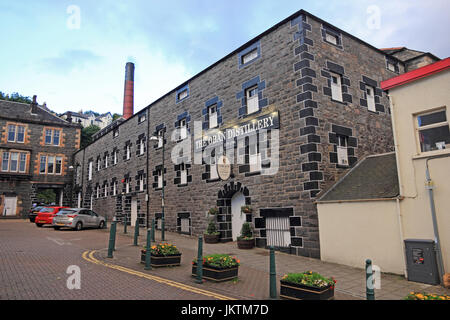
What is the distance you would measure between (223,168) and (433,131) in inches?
348

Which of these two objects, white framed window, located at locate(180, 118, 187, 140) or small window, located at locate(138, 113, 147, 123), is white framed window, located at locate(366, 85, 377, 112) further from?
small window, located at locate(138, 113, 147, 123)

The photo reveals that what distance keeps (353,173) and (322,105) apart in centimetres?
315

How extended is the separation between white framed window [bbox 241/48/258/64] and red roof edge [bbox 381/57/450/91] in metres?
7.43

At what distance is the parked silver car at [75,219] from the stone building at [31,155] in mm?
18637

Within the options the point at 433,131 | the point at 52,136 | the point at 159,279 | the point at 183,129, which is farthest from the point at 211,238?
the point at 52,136

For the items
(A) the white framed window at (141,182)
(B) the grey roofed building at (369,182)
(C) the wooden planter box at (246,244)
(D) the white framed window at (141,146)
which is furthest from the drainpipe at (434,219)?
(D) the white framed window at (141,146)

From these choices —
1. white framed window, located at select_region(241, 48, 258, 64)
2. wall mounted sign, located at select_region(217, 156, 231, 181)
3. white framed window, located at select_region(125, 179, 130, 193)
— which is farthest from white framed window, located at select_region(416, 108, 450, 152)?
white framed window, located at select_region(125, 179, 130, 193)

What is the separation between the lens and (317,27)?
579 inches

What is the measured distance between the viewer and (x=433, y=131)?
30.8 feet

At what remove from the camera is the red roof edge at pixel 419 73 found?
30.0 feet

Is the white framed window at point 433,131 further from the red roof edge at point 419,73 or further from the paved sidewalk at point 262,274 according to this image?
the paved sidewalk at point 262,274
